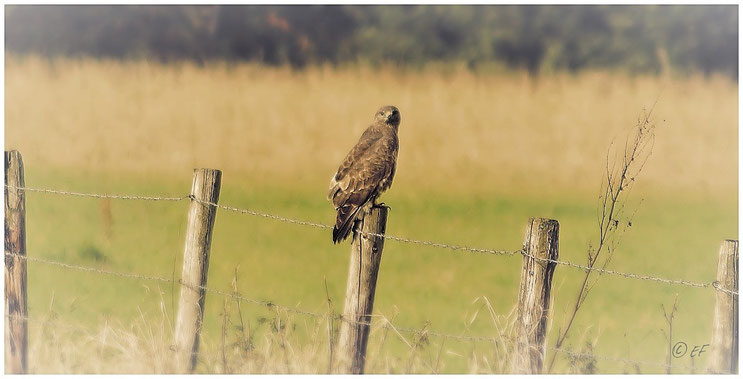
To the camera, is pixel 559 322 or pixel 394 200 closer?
pixel 559 322

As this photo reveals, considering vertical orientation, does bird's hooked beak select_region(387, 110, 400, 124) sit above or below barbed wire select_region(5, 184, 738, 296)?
above

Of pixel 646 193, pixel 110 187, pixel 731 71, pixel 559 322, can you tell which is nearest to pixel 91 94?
pixel 110 187

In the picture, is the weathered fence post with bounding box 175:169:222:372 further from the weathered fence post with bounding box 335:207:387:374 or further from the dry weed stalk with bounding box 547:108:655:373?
the dry weed stalk with bounding box 547:108:655:373

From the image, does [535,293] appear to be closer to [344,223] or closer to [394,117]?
[344,223]

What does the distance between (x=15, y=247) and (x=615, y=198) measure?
11.4ft

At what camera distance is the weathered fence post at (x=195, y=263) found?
4.11 meters

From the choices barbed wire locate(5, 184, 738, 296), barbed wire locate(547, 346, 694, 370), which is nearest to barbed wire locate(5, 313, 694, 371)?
barbed wire locate(547, 346, 694, 370)

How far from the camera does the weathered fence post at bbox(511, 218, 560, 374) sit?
147 inches

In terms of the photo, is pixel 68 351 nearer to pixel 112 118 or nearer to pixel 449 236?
pixel 112 118

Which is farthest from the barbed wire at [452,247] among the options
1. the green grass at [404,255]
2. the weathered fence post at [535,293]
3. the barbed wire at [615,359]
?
the barbed wire at [615,359]

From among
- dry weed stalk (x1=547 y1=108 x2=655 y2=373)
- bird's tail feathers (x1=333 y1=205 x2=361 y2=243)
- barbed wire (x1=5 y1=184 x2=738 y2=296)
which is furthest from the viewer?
dry weed stalk (x1=547 y1=108 x2=655 y2=373)

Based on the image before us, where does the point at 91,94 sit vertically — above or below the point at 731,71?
below

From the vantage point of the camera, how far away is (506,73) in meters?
4.88

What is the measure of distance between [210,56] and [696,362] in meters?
→ 3.38
